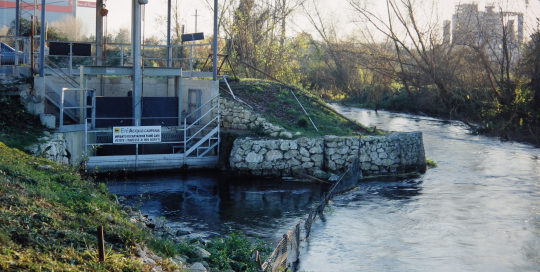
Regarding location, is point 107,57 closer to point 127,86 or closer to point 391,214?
point 127,86

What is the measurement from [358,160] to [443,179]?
3.53m

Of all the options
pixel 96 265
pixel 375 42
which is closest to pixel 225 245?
pixel 96 265

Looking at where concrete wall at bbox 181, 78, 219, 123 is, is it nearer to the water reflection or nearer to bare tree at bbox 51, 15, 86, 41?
the water reflection

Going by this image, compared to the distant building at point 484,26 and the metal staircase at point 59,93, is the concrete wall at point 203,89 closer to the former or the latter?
the metal staircase at point 59,93

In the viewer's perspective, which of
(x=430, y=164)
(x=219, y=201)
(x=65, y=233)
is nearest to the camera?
(x=65, y=233)

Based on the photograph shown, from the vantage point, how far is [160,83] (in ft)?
89.0

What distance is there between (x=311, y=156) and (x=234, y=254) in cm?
1281

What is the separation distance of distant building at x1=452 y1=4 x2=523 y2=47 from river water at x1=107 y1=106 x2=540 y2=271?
14.2 m

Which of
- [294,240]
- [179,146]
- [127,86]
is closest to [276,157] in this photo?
[179,146]

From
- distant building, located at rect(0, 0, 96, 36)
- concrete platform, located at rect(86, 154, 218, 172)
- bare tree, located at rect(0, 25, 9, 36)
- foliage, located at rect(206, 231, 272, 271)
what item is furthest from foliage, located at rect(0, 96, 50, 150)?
distant building, located at rect(0, 0, 96, 36)

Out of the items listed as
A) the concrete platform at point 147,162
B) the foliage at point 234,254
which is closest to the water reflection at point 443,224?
the foliage at point 234,254

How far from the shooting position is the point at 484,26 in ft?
127

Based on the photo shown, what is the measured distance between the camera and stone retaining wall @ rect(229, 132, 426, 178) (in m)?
23.2

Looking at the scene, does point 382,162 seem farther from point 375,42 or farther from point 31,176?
point 375,42
